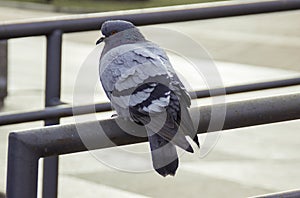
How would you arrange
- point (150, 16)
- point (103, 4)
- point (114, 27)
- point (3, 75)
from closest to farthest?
1. point (114, 27)
2. point (150, 16)
3. point (3, 75)
4. point (103, 4)

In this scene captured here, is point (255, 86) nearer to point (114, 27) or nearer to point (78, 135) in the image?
point (114, 27)

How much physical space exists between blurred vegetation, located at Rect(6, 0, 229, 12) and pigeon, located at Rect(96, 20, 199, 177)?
14.5 meters

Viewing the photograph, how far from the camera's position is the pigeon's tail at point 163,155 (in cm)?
231

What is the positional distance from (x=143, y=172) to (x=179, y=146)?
172 inches

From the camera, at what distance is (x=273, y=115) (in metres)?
1.99

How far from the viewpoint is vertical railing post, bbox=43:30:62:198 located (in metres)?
4.18

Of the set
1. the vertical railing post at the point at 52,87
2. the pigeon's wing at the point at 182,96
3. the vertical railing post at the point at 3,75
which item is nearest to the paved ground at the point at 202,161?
the vertical railing post at the point at 3,75

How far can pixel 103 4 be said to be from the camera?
18.8 m

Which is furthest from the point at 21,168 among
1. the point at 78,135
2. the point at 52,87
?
the point at 52,87

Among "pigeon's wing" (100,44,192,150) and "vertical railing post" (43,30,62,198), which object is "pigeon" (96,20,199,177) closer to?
"pigeon's wing" (100,44,192,150)

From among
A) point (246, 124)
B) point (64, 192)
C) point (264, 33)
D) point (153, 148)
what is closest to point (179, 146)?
point (153, 148)

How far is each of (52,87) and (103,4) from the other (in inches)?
574

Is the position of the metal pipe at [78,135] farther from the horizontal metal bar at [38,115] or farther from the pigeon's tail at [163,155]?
the horizontal metal bar at [38,115]

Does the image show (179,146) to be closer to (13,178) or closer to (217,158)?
(13,178)
